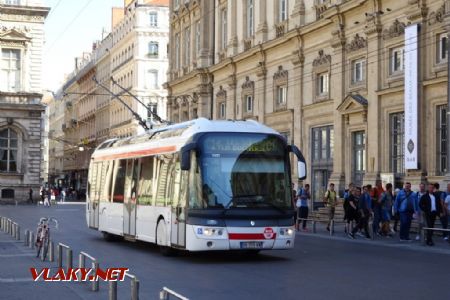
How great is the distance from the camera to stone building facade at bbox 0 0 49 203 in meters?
67.3

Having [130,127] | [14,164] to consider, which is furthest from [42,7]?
[130,127]

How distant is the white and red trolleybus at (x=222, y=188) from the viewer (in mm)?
17797

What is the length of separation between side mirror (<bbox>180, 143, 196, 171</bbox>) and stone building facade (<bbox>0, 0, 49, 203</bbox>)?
167 ft

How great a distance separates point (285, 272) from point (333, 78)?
72.1 ft

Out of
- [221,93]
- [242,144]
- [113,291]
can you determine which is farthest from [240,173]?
[221,93]

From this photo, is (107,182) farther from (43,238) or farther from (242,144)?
(242,144)

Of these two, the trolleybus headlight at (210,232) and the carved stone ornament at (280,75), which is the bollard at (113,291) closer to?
the trolleybus headlight at (210,232)

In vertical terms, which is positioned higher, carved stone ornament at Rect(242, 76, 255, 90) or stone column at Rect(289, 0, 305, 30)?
stone column at Rect(289, 0, 305, 30)

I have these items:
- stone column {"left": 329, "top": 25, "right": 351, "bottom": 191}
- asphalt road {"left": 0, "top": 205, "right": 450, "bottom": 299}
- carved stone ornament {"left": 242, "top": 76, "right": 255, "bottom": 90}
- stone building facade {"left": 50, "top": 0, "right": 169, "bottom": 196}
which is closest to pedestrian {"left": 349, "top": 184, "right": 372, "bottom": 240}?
asphalt road {"left": 0, "top": 205, "right": 450, "bottom": 299}

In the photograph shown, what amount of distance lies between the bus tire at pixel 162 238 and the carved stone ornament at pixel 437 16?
1418 centimetres

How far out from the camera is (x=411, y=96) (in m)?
30.1

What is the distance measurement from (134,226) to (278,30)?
2375 cm

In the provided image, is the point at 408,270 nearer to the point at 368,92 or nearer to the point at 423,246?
the point at 423,246

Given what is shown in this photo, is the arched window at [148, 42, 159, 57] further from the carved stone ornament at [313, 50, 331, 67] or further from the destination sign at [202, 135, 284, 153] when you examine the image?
the destination sign at [202, 135, 284, 153]
